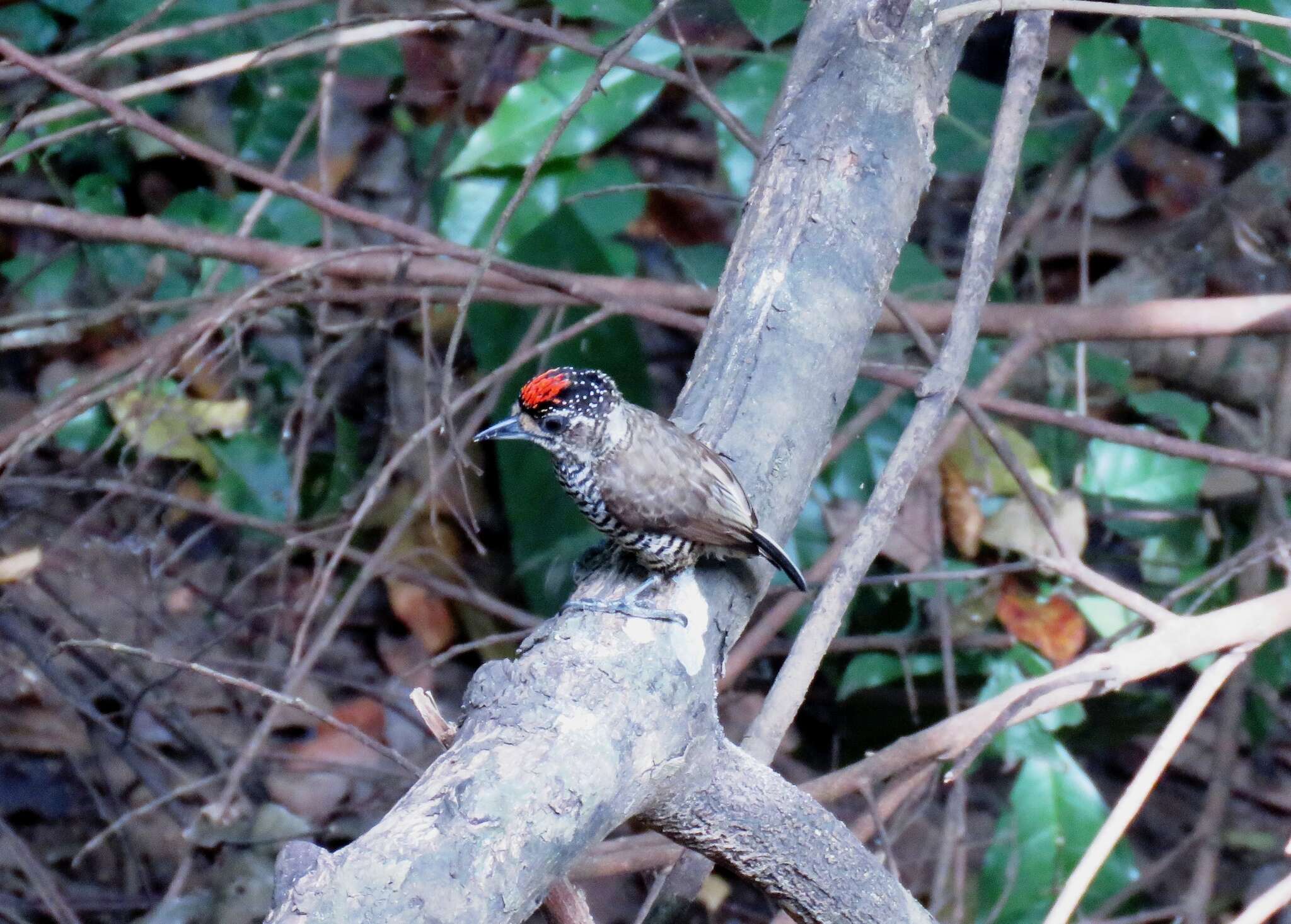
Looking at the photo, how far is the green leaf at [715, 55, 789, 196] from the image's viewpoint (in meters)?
3.63

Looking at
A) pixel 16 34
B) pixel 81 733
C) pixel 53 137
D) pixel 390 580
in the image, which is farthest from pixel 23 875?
pixel 16 34

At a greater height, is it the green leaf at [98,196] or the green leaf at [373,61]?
the green leaf at [373,61]

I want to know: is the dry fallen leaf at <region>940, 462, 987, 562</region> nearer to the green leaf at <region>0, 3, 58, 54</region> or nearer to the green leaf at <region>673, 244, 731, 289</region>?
the green leaf at <region>673, 244, 731, 289</region>

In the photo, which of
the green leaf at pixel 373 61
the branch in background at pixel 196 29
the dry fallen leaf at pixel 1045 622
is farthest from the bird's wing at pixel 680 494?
the green leaf at pixel 373 61

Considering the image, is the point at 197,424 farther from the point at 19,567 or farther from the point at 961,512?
the point at 961,512

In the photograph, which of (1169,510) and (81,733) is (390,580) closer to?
(81,733)

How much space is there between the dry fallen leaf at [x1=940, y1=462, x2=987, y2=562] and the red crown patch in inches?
72.6

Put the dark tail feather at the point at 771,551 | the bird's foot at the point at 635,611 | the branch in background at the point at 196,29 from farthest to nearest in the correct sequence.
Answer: the branch in background at the point at 196,29, the dark tail feather at the point at 771,551, the bird's foot at the point at 635,611

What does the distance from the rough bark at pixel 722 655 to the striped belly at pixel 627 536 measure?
59 millimetres

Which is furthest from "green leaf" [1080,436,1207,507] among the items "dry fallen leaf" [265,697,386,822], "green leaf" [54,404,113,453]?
"green leaf" [54,404,113,453]

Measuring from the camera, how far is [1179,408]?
4.05 meters

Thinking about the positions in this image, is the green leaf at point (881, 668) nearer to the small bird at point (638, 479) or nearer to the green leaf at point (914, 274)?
the green leaf at point (914, 274)

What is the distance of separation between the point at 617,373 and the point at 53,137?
1.93 meters

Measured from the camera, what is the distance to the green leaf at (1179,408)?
4.02 m
